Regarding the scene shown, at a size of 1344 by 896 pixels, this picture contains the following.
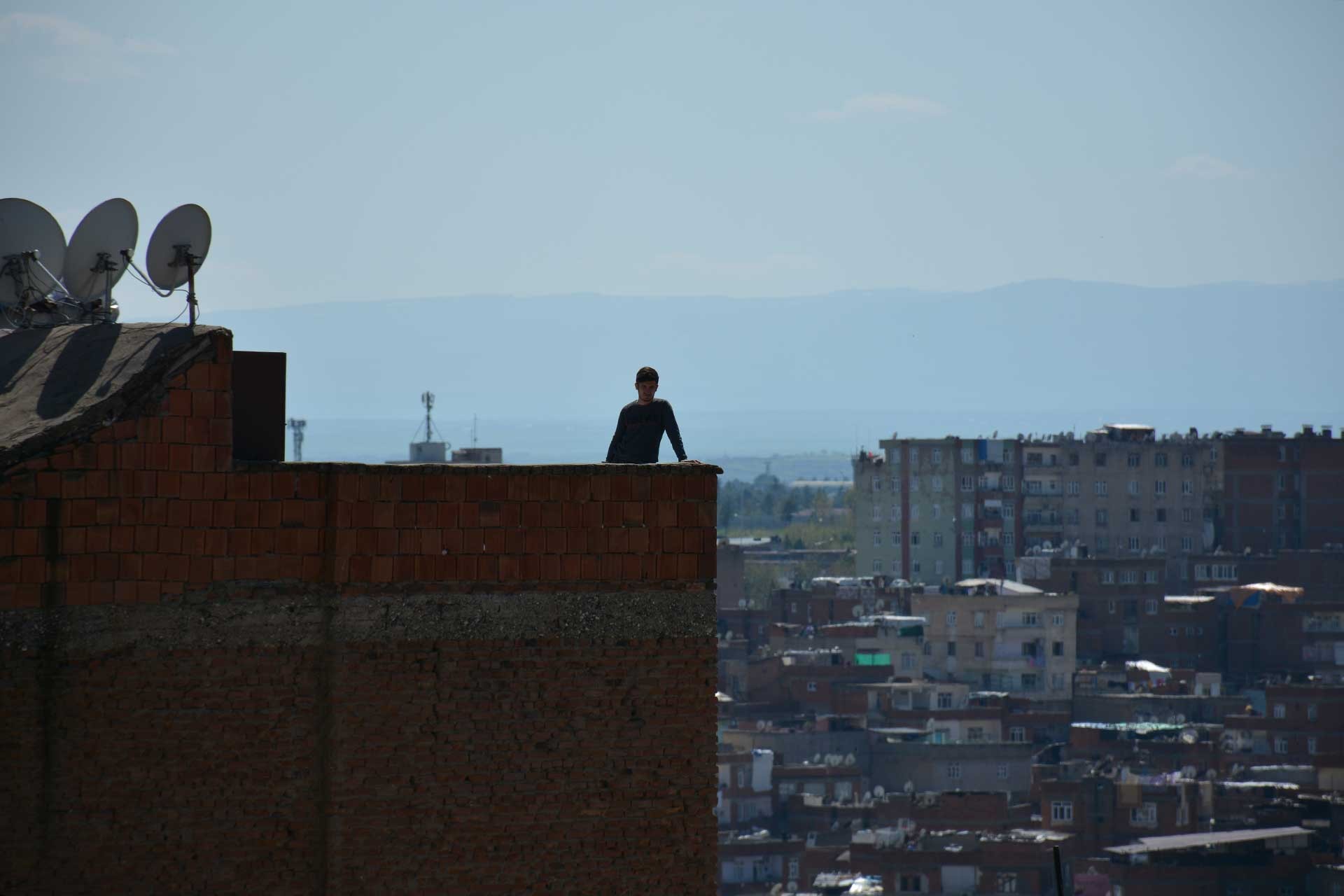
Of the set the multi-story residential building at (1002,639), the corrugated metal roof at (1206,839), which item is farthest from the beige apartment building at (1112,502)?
the corrugated metal roof at (1206,839)

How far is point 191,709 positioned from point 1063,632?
81046 mm

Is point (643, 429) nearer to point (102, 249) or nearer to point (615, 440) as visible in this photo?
point (615, 440)

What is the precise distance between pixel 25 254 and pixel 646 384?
133 inches

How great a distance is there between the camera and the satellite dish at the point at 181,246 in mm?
10773

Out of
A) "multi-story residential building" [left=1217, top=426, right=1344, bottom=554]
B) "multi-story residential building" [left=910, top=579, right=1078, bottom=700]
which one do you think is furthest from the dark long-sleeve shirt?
"multi-story residential building" [left=1217, top=426, right=1344, bottom=554]

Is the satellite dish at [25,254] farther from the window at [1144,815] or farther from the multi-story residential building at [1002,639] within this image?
the multi-story residential building at [1002,639]

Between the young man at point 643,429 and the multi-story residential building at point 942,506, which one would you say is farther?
the multi-story residential building at point 942,506

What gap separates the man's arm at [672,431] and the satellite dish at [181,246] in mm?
2465

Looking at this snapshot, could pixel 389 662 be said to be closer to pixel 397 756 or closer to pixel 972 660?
pixel 397 756

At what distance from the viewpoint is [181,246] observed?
1080cm

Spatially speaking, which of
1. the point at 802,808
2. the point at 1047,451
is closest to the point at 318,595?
the point at 802,808

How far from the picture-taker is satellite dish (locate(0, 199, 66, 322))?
11.3 metres

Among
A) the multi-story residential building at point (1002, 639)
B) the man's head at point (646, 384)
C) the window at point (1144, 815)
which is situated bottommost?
the window at point (1144, 815)

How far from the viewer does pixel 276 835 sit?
31.1 feet
